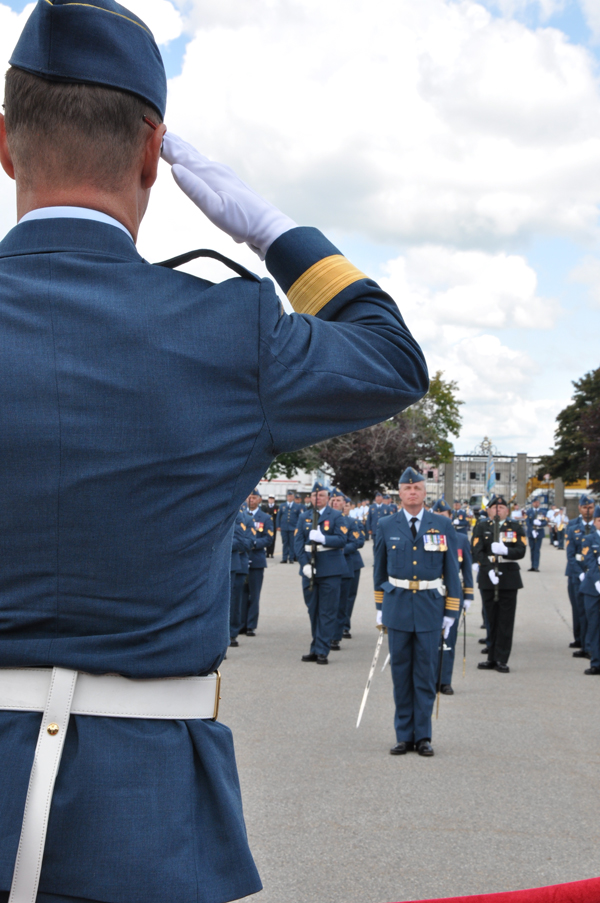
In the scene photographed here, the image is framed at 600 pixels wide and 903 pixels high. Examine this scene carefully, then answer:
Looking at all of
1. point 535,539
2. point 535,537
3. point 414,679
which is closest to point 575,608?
point 414,679

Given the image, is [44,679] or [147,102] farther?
[147,102]

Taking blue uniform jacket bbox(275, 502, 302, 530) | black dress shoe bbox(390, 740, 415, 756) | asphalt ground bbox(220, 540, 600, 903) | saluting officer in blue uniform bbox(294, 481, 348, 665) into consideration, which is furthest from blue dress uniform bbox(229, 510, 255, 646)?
blue uniform jacket bbox(275, 502, 302, 530)

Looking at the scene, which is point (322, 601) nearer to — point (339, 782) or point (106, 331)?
point (339, 782)

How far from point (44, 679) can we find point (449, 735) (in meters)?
6.66

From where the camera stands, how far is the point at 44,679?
102cm

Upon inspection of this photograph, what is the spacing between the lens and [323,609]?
1101 centimetres

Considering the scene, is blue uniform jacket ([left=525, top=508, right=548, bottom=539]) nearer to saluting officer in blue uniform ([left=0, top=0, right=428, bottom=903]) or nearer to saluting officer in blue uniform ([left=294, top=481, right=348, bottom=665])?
saluting officer in blue uniform ([left=294, top=481, right=348, bottom=665])

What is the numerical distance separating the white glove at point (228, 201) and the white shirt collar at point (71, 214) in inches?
5.2

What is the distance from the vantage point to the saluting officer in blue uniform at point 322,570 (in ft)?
35.1

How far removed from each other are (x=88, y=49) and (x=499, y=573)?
10.5 meters

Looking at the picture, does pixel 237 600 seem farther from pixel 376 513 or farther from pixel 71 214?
pixel 376 513

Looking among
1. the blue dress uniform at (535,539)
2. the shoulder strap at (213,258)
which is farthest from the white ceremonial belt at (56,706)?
the blue dress uniform at (535,539)

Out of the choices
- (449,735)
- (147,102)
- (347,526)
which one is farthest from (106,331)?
(347,526)

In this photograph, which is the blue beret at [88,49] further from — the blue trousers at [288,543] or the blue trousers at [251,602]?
the blue trousers at [288,543]
